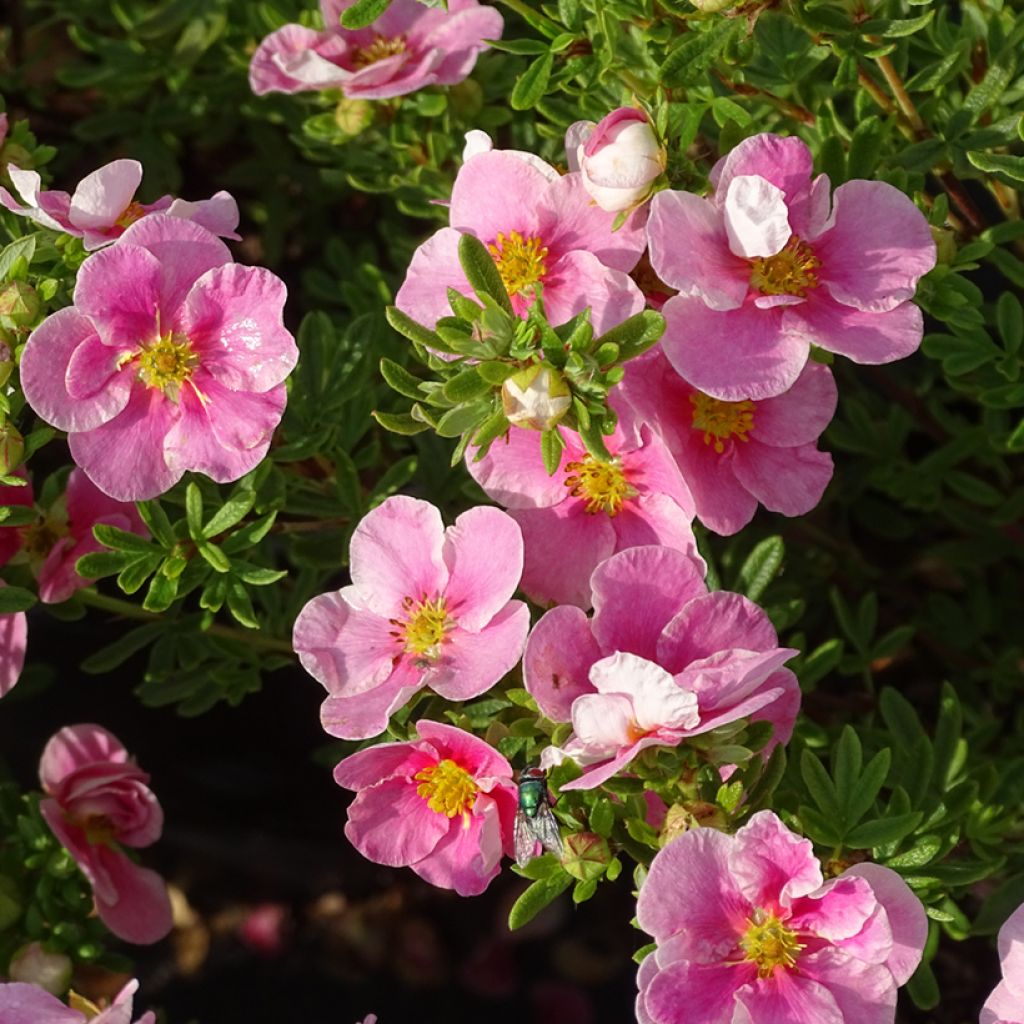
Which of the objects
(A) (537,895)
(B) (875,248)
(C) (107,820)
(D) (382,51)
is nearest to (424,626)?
(A) (537,895)

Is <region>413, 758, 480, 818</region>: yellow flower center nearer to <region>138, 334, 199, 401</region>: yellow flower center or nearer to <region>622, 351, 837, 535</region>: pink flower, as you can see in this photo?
<region>622, 351, 837, 535</region>: pink flower

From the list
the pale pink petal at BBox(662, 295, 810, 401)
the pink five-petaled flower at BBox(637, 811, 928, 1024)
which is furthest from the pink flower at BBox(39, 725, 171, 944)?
the pale pink petal at BBox(662, 295, 810, 401)

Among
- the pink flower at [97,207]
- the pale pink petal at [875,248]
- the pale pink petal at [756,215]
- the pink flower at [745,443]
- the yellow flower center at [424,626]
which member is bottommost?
the yellow flower center at [424,626]

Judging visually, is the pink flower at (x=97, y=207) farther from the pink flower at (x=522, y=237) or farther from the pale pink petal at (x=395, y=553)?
the pale pink petal at (x=395, y=553)

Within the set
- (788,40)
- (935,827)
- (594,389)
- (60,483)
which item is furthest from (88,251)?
(935,827)

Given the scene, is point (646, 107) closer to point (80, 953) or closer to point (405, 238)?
point (405, 238)

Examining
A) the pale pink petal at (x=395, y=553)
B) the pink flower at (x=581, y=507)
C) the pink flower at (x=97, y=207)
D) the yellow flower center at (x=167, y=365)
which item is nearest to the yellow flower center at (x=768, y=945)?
the pink flower at (x=581, y=507)
